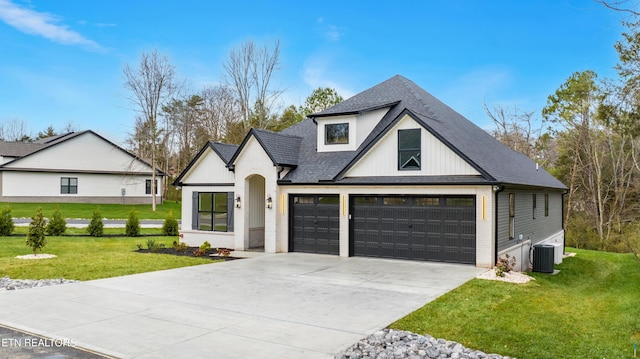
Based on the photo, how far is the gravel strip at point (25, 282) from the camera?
35.9 ft

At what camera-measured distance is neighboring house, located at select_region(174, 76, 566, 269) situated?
46.6ft

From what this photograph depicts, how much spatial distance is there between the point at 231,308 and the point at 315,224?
325 inches

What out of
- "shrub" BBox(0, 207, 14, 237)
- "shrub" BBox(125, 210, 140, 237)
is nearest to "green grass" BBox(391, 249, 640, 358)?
"shrub" BBox(125, 210, 140, 237)

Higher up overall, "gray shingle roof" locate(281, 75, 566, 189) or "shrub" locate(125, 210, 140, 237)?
"gray shingle roof" locate(281, 75, 566, 189)

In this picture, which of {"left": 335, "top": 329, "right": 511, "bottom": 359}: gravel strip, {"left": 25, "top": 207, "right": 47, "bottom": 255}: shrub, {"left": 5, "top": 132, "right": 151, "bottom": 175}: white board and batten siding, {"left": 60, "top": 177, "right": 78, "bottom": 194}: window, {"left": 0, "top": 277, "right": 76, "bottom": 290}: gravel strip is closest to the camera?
{"left": 335, "top": 329, "right": 511, "bottom": 359}: gravel strip

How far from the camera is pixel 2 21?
2586 centimetres

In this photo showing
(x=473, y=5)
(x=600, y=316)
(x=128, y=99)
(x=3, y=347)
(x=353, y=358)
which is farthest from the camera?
(x=128, y=99)

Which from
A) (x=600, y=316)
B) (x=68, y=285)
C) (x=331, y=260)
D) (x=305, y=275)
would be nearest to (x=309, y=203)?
(x=331, y=260)

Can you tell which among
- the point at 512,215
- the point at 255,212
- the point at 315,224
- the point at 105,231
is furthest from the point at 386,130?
the point at 105,231

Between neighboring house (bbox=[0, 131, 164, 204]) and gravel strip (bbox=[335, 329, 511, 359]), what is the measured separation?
3904 cm

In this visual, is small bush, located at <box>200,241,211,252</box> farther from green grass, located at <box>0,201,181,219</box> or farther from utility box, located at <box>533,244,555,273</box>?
green grass, located at <box>0,201,181,219</box>

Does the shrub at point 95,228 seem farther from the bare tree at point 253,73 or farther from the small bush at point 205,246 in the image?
the bare tree at point 253,73

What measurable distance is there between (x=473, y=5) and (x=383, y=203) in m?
12.3

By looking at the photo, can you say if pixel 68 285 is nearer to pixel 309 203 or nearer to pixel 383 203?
pixel 309 203
